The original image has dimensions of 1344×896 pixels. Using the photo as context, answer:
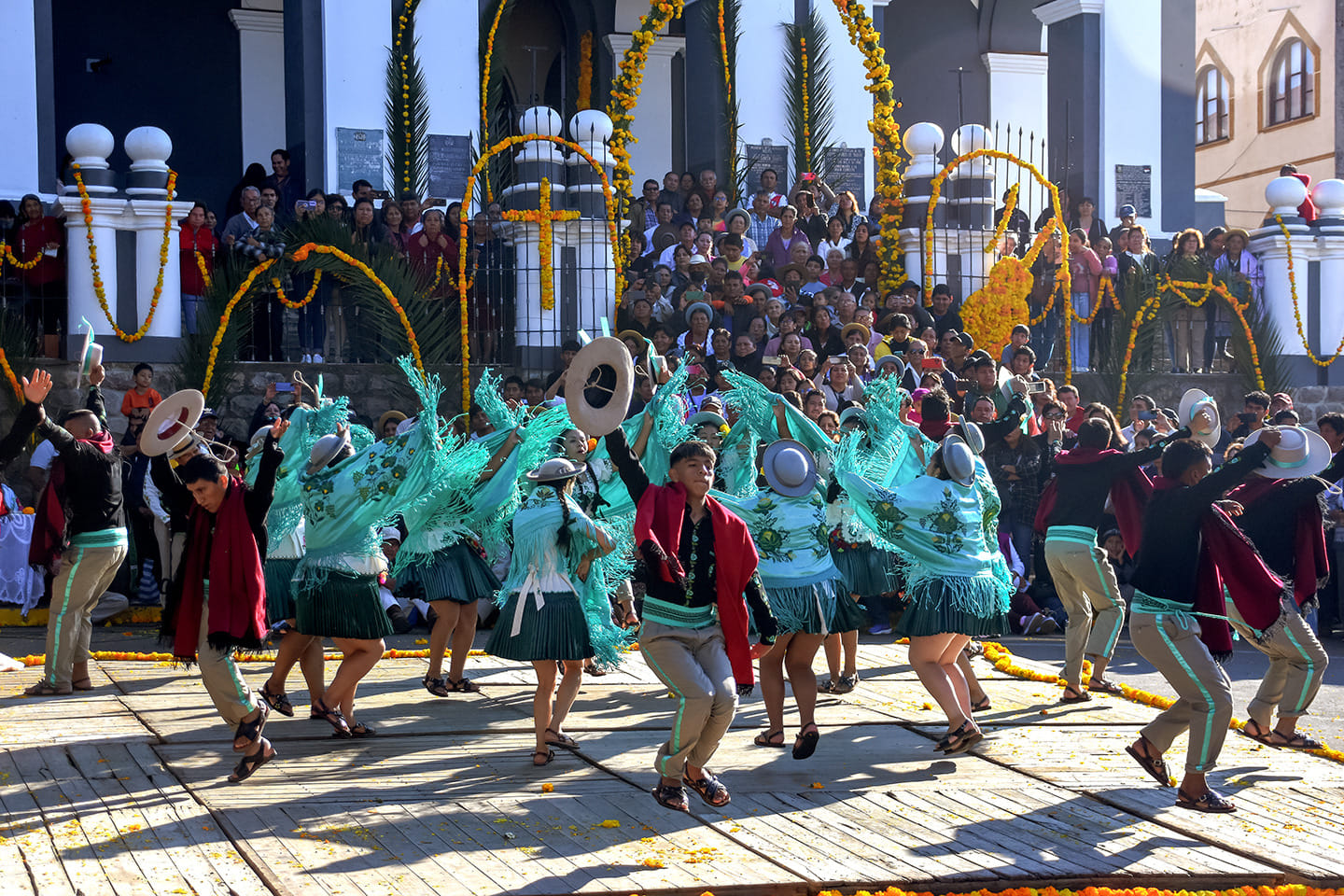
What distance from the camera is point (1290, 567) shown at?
839 cm

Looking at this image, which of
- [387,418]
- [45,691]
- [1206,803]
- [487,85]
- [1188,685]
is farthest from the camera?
[487,85]

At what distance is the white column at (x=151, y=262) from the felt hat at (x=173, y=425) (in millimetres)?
6293

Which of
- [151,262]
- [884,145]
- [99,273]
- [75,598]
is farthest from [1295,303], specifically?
[75,598]

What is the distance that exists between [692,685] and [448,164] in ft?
39.3

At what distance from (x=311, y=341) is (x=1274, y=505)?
8.69m

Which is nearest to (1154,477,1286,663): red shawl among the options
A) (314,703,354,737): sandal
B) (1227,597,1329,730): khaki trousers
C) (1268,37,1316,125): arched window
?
(1227,597,1329,730): khaki trousers

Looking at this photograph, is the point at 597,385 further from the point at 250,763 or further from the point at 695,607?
the point at 250,763

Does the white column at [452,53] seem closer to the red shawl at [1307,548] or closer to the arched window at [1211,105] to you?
the red shawl at [1307,548]

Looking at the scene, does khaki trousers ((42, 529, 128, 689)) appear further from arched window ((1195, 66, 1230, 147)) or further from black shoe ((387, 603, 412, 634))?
arched window ((1195, 66, 1230, 147))

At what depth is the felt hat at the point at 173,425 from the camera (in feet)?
24.6

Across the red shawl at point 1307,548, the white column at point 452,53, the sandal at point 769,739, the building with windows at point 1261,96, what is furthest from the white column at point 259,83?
the building with windows at point 1261,96

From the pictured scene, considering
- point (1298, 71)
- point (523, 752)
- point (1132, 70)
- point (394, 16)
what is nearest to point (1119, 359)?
point (1132, 70)

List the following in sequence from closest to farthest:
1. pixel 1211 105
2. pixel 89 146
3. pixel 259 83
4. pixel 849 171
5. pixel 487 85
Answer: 1. pixel 89 146
2. pixel 487 85
3. pixel 849 171
4. pixel 259 83
5. pixel 1211 105

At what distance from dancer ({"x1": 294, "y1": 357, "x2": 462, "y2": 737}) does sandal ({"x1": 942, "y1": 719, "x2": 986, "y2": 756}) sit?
111 inches
